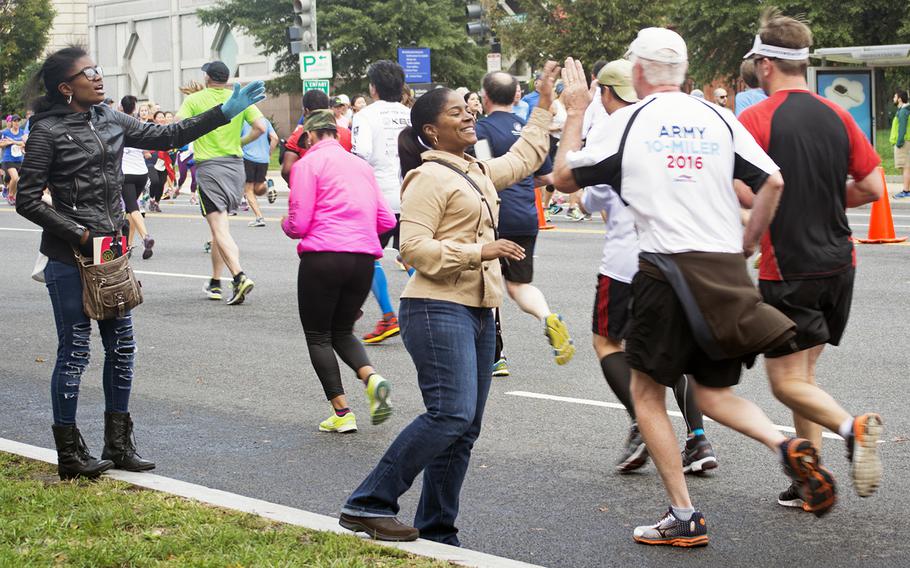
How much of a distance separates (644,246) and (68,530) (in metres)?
2.34

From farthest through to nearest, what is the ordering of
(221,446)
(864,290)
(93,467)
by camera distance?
(864,290), (221,446), (93,467)

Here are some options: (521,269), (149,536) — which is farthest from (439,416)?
(521,269)

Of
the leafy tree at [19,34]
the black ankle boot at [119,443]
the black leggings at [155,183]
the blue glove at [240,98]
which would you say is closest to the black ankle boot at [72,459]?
the black ankle boot at [119,443]

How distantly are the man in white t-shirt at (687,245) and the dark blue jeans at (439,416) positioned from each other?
23.2 inches

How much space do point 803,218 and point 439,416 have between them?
1.61m

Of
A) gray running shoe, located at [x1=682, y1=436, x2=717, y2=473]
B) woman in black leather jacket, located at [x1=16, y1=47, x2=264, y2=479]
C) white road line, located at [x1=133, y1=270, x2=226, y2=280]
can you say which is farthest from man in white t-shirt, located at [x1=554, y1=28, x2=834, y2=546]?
white road line, located at [x1=133, y1=270, x2=226, y2=280]

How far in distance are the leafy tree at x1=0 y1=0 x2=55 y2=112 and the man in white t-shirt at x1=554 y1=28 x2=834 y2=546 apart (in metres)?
62.6

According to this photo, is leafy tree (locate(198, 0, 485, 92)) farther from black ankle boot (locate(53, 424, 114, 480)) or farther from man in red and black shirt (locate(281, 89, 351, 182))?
black ankle boot (locate(53, 424, 114, 480))

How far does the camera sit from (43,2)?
216 ft

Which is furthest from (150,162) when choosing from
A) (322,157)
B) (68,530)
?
(68,530)

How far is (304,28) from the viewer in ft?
87.2

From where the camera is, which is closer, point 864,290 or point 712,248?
point 712,248

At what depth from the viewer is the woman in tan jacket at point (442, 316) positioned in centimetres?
461

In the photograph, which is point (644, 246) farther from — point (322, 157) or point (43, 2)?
point (43, 2)
